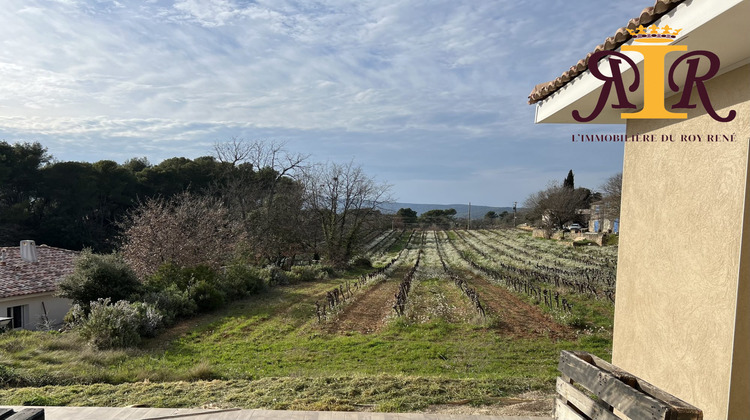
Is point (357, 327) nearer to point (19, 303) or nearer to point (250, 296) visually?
point (250, 296)

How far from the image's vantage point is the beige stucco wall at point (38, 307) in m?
13.9

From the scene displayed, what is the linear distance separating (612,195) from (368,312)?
2887 cm

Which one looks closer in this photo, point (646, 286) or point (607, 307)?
point (646, 286)

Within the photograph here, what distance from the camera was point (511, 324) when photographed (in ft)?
35.2

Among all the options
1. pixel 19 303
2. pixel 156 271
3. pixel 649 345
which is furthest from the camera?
pixel 156 271

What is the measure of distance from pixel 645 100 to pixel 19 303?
17.4m

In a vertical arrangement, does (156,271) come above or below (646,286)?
below

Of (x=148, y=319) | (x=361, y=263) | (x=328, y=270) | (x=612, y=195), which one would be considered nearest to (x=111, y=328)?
(x=148, y=319)

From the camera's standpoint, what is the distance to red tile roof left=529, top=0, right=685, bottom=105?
2610 millimetres

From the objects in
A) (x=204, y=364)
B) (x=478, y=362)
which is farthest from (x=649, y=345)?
(x=204, y=364)

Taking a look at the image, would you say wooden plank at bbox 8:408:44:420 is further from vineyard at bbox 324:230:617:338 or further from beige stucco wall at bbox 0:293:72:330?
beige stucco wall at bbox 0:293:72:330

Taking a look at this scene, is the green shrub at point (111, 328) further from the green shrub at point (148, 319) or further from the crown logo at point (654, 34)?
the crown logo at point (654, 34)

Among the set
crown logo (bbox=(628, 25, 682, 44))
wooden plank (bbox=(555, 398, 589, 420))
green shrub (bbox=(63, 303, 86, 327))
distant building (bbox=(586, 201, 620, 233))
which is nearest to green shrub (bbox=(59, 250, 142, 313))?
green shrub (bbox=(63, 303, 86, 327))

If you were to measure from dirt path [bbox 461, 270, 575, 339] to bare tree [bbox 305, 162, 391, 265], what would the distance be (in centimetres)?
1264
